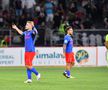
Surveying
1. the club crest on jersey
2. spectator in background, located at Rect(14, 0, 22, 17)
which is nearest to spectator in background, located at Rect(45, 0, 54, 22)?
spectator in background, located at Rect(14, 0, 22, 17)

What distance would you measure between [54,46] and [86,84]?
1224 centimetres

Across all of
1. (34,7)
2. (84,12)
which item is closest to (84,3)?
(84,12)

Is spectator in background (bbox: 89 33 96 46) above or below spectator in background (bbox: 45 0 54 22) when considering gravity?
below

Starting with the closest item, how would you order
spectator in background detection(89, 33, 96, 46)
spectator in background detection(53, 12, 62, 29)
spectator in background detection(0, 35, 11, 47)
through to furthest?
spectator in background detection(0, 35, 11, 47) < spectator in background detection(89, 33, 96, 46) < spectator in background detection(53, 12, 62, 29)

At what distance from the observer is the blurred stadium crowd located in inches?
1262

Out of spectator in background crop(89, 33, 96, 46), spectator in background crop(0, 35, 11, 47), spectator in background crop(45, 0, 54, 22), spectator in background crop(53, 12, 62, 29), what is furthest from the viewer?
spectator in background crop(45, 0, 54, 22)

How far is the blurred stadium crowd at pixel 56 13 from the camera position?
105 feet

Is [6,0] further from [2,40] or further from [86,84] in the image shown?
[86,84]

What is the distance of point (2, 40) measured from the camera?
29.3 metres

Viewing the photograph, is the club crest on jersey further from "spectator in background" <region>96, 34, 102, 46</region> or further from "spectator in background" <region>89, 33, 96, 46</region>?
"spectator in background" <region>96, 34, 102, 46</region>

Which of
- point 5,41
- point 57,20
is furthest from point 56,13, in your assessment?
point 5,41

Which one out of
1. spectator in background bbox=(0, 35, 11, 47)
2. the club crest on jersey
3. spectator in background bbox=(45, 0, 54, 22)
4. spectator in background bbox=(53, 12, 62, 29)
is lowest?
the club crest on jersey

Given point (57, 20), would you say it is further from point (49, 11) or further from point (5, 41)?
point (5, 41)

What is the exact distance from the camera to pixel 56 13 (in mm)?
32938
